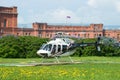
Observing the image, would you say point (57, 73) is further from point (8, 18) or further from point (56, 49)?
point (8, 18)

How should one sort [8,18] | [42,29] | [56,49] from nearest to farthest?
[56,49] → [8,18] → [42,29]

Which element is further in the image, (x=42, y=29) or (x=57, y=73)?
(x=42, y=29)

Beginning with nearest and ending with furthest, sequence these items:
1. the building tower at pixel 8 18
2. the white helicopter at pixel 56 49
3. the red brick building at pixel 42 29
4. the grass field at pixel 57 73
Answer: the grass field at pixel 57 73 → the white helicopter at pixel 56 49 → the red brick building at pixel 42 29 → the building tower at pixel 8 18

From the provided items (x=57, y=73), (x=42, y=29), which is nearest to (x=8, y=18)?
(x=42, y=29)

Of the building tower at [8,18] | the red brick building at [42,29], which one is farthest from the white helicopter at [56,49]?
the building tower at [8,18]

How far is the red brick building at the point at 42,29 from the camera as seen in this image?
131625 mm

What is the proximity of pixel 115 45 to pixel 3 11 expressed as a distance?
236 ft

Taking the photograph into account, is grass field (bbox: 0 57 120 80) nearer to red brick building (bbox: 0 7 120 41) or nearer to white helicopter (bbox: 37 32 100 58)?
white helicopter (bbox: 37 32 100 58)

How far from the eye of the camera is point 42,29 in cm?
13662

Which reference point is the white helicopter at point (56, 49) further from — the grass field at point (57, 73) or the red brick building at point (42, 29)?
the red brick building at point (42, 29)

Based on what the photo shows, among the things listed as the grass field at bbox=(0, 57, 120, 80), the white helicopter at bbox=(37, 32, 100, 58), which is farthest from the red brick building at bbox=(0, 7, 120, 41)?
the grass field at bbox=(0, 57, 120, 80)

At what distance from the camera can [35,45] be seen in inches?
2408

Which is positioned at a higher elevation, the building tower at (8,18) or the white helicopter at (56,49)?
the building tower at (8,18)

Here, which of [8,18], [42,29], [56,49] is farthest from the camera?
[42,29]
